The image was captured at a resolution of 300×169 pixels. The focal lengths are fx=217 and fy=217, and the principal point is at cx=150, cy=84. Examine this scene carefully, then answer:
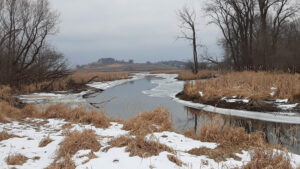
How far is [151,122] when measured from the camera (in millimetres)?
6672

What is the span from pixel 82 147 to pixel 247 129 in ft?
16.7

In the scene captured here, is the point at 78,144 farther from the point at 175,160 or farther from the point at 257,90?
the point at 257,90

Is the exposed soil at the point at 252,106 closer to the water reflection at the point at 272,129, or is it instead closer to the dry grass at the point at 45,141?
the water reflection at the point at 272,129

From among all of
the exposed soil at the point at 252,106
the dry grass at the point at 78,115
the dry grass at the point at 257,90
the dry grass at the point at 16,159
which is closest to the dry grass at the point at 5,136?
the dry grass at the point at 16,159

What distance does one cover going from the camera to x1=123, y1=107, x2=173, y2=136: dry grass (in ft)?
19.8

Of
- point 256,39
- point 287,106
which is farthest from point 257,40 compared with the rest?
point 287,106

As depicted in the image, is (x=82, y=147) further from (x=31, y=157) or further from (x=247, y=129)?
(x=247, y=129)

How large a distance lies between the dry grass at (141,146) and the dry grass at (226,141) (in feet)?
2.30

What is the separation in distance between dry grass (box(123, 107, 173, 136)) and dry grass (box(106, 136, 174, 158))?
138 cm

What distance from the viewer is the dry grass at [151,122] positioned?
6.05 metres

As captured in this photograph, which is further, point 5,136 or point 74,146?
point 5,136

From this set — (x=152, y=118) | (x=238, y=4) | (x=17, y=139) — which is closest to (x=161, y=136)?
(x=152, y=118)

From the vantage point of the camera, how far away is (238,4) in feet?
75.7

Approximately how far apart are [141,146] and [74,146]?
1346mm
